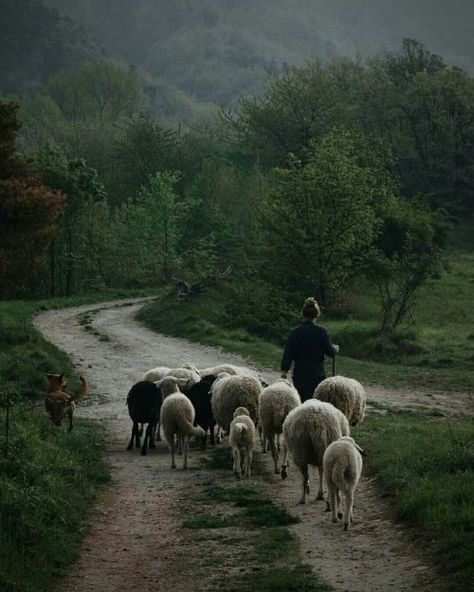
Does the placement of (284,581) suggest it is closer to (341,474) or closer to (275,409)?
(341,474)

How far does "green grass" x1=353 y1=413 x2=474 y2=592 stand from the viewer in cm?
1034

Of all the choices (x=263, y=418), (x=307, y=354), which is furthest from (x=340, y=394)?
(x=263, y=418)

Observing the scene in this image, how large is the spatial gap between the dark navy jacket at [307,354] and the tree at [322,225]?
25896mm

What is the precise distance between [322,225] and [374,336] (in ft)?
27.2

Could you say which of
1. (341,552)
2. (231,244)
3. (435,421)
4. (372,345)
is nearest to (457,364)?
(372,345)

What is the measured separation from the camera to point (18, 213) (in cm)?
4266

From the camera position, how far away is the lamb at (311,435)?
13352 mm

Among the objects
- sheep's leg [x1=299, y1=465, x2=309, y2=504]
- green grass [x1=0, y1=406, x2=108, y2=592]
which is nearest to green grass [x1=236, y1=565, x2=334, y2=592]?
green grass [x1=0, y1=406, x2=108, y2=592]

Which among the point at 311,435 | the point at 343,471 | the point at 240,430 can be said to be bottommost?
the point at 240,430

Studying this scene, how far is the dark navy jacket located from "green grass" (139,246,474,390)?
11.1 metres

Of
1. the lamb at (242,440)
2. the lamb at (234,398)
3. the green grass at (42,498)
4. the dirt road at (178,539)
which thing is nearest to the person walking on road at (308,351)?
the lamb at (234,398)

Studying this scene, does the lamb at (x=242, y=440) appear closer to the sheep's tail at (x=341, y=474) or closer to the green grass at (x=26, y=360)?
the sheep's tail at (x=341, y=474)

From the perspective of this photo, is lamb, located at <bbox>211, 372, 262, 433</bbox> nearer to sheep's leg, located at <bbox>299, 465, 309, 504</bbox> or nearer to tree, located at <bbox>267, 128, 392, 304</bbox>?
sheep's leg, located at <bbox>299, 465, 309, 504</bbox>

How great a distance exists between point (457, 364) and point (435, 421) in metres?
10.4
